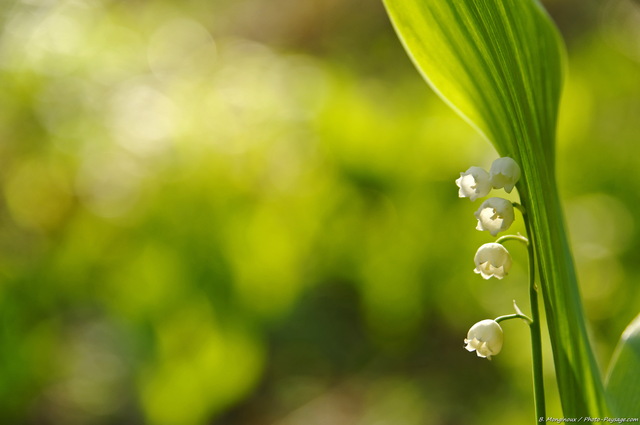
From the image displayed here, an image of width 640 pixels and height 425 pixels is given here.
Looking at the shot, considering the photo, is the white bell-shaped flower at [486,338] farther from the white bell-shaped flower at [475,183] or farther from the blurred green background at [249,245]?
the blurred green background at [249,245]

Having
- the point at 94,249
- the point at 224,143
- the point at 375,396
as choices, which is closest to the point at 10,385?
the point at 94,249

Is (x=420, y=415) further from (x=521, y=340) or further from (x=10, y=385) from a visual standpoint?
(x=10, y=385)

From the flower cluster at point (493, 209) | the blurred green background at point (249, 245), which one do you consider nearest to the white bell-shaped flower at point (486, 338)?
the flower cluster at point (493, 209)

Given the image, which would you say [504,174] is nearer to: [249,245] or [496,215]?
[496,215]

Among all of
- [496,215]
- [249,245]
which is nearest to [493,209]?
[496,215]

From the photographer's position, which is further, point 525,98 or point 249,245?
point 249,245
